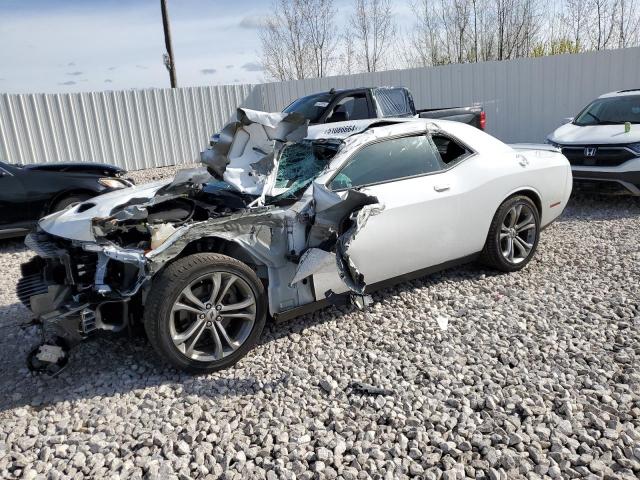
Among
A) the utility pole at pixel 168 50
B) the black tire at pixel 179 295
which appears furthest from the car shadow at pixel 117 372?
the utility pole at pixel 168 50

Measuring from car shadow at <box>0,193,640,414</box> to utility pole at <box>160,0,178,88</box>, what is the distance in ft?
45.0

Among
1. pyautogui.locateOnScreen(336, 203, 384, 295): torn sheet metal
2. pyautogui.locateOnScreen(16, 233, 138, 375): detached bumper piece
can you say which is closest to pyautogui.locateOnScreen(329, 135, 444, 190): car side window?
pyautogui.locateOnScreen(336, 203, 384, 295): torn sheet metal

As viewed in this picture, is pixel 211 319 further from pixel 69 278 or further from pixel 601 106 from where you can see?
pixel 601 106

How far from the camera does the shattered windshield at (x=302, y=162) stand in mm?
4230

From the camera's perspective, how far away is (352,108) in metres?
8.84

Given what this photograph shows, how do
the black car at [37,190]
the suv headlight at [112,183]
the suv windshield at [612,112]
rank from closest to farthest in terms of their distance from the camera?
the black car at [37,190], the suv headlight at [112,183], the suv windshield at [612,112]

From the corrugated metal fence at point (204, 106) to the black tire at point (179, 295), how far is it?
437 inches

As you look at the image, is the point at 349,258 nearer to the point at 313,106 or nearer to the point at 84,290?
the point at 84,290

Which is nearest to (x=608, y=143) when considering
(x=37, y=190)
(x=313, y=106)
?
(x=313, y=106)

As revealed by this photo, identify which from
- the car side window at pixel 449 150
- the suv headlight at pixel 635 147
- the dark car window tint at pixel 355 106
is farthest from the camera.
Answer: the dark car window tint at pixel 355 106

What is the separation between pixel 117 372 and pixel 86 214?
1.24 metres

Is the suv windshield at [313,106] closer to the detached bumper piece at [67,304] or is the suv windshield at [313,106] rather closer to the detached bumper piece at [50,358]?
the detached bumper piece at [67,304]

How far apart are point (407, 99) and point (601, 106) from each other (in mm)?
3299

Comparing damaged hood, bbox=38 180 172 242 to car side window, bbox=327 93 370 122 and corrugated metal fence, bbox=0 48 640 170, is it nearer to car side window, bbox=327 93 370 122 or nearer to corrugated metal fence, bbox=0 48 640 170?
car side window, bbox=327 93 370 122
